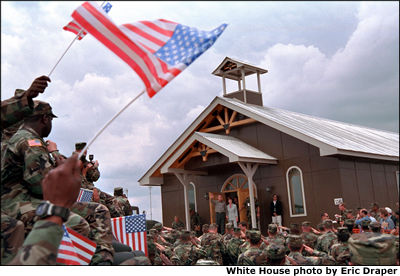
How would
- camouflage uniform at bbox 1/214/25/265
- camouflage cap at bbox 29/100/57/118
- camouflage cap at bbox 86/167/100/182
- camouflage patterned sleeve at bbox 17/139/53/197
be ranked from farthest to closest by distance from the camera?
camouflage cap at bbox 86/167/100/182 < camouflage cap at bbox 29/100/57/118 < camouflage patterned sleeve at bbox 17/139/53/197 < camouflage uniform at bbox 1/214/25/265

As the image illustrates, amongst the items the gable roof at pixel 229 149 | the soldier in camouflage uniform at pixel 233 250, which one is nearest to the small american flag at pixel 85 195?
the soldier in camouflage uniform at pixel 233 250

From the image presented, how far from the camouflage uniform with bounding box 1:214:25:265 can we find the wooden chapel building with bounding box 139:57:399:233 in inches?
575

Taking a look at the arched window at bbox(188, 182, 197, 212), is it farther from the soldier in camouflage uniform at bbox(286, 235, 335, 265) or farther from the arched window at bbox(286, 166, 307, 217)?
the soldier in camouflage uniform at bbox(286, 235, 335, 265)

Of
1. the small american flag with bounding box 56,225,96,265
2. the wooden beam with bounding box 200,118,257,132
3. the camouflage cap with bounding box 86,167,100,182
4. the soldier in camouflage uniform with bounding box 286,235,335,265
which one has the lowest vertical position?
the soldier in camouflage uniform with bounding box 286,235,335,265

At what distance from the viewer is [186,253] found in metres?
9.53

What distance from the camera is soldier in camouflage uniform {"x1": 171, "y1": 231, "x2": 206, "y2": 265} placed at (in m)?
9.26

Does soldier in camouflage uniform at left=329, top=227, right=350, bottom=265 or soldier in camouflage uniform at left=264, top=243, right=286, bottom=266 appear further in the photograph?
soldier in camouflage uniform at left=329, top=227, right=350, bottom=265

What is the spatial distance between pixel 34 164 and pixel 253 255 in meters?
5.73

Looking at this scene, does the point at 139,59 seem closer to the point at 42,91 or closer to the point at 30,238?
the point at 42,91

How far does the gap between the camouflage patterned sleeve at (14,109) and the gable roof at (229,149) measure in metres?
14.1

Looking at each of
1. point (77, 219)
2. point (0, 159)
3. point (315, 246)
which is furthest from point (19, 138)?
point (315, 246)

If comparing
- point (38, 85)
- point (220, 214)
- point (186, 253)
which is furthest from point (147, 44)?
point (220, 214)

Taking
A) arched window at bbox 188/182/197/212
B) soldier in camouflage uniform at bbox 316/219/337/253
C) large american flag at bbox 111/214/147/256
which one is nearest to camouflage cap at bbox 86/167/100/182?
large american flag at bbox 111/214/147/256

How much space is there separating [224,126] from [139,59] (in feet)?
59.5
